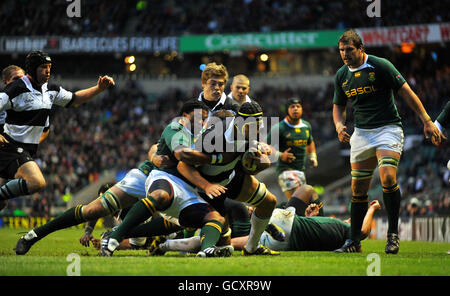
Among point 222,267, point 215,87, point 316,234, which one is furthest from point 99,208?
point 316,234

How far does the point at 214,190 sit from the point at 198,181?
0.24 meters

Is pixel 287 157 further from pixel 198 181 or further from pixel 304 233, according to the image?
pixel 198 181

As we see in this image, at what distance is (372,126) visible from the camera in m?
8.23

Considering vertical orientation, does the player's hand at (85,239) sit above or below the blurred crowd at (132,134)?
below

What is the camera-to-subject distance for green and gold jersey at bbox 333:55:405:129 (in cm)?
814

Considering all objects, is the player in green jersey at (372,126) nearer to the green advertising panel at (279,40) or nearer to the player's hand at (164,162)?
the player's hand at (164,162)

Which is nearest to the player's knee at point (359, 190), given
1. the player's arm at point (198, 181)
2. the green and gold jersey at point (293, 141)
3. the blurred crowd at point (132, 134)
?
the player's arm at point (198, 181)

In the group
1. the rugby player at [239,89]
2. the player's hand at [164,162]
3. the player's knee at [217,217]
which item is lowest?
the player's knee at [217,217]

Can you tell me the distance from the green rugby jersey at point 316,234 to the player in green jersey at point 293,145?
12.7ft

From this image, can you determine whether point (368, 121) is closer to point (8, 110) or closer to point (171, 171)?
point (171, 171)

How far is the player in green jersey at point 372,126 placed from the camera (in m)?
8.02

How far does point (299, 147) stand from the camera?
500 inches

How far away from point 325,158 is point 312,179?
121 centimetres

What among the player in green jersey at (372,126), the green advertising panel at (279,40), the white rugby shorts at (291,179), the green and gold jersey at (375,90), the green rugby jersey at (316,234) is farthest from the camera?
the green advertising panel at (279,40)
